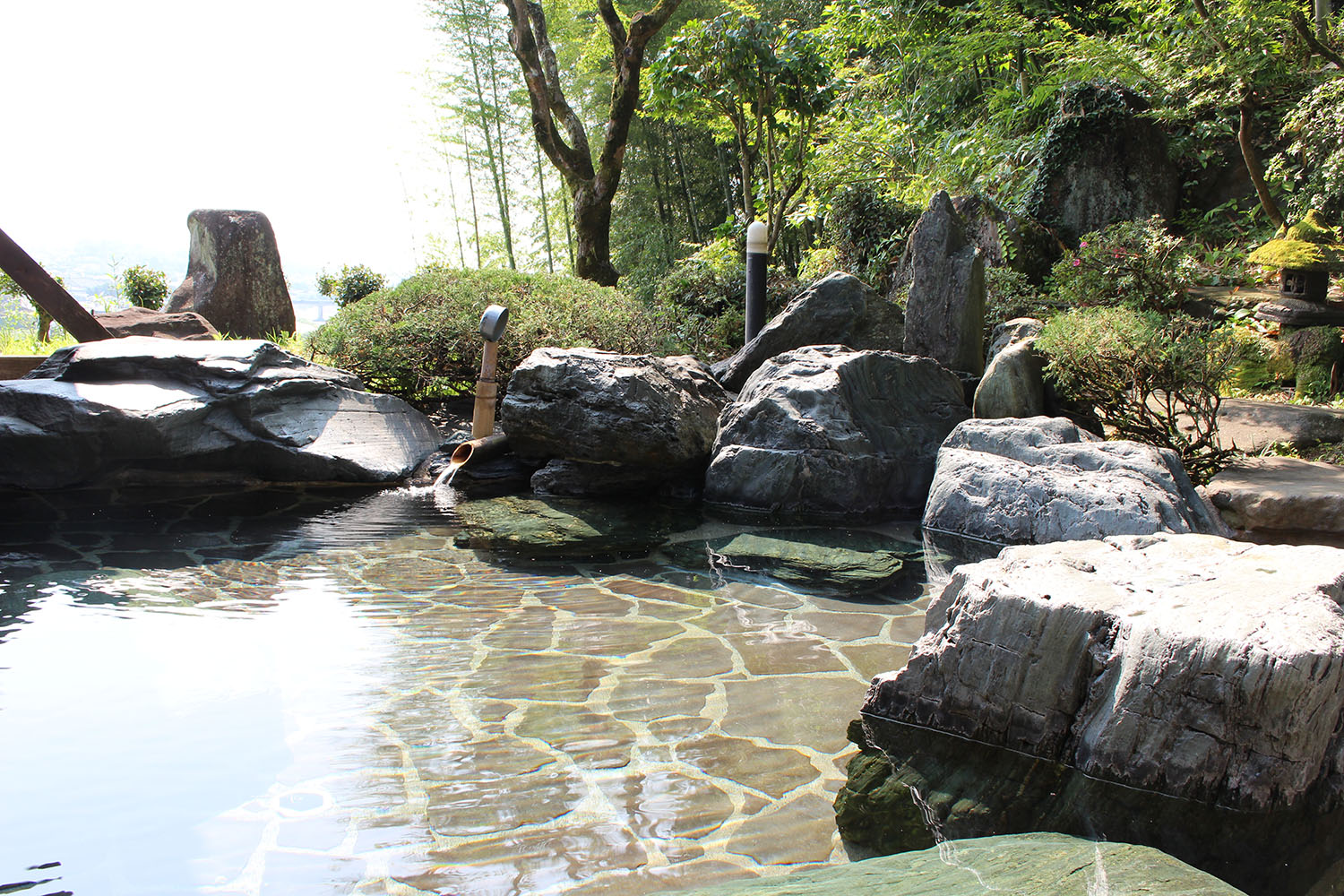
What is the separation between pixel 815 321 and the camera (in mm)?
8289

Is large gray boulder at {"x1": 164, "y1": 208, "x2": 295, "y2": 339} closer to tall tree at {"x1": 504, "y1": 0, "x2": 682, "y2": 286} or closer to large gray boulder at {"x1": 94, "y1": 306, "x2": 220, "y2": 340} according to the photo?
large gray boulder at {"x1": 94, "y1": 306, "x2": 220, "y2": 340}

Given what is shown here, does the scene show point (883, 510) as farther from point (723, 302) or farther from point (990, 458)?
point (723, 302)

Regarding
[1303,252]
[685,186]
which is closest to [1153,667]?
[1303,252]

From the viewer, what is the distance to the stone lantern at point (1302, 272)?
25.4ft

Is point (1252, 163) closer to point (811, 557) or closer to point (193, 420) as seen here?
point (811, 557)

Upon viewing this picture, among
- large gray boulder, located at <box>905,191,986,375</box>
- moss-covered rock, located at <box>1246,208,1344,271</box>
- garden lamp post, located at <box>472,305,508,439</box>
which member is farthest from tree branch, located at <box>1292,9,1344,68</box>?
garden lamp post, located at <box>472,305,508,439</box>

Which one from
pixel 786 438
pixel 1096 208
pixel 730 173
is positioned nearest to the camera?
pixel 786 438

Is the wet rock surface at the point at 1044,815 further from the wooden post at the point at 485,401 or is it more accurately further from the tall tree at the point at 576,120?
the tall tree at the point at 576,120

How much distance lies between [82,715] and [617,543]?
123 inches

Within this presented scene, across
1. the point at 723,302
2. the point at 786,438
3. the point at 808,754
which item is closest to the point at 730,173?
the point at 723,302

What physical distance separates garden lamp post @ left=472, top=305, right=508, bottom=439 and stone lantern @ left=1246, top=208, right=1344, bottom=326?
23.6 ft

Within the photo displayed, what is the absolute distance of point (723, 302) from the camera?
11539 millimetres

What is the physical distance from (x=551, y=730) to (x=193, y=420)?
5.40 m

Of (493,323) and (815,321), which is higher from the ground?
(493,323)
